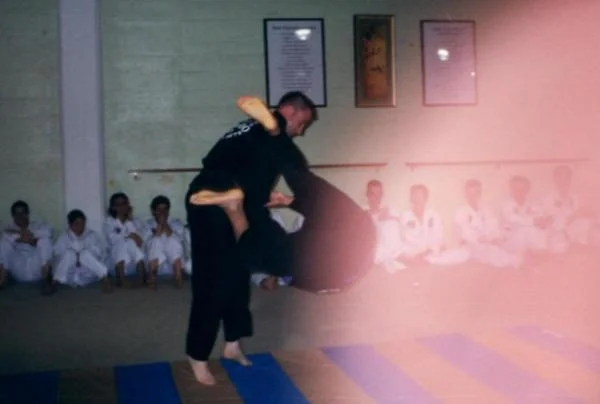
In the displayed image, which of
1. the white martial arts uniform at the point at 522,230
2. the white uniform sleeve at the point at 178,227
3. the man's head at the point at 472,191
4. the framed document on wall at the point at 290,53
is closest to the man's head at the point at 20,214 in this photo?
the white uniform sleeve at the point at 178,227

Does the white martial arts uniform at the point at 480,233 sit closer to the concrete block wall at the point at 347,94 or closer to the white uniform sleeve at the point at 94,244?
the concrete block wall at the point at 347,94

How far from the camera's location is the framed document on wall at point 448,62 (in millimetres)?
7539

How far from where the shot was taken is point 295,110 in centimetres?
362

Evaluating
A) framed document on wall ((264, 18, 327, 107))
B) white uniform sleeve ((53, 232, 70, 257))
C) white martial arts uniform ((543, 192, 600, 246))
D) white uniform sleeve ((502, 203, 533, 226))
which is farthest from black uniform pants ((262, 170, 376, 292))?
white martial arts uniform ((543, 192, 600, 246))

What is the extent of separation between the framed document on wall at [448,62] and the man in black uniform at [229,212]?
13.7 ft

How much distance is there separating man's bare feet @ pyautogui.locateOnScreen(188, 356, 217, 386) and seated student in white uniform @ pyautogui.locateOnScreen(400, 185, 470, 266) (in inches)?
144

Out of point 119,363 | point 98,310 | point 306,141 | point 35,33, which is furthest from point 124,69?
point 119,363

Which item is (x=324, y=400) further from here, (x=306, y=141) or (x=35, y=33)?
(x=35, y=33)

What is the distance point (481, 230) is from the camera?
721 cm

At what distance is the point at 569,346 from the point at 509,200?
135 inches

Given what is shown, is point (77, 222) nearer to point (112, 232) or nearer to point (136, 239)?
point (112, 232)

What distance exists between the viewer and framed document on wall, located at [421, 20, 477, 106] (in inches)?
297

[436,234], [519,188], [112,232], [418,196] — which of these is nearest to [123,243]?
[112,232]

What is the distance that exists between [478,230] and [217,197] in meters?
4.47
